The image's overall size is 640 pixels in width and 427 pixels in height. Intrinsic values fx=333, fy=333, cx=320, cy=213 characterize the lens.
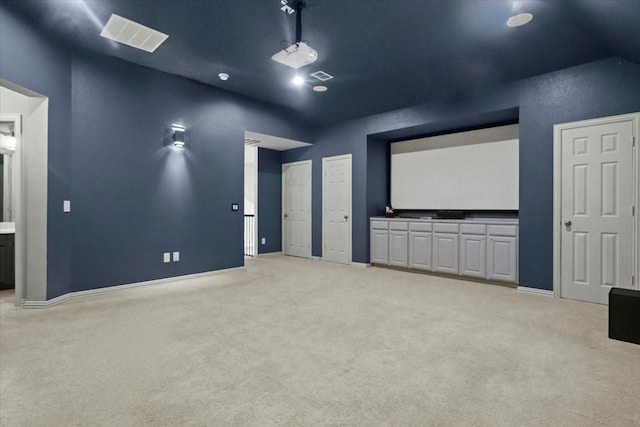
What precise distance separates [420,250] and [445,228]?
1.82 feet

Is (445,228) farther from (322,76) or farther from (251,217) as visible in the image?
(251,217)

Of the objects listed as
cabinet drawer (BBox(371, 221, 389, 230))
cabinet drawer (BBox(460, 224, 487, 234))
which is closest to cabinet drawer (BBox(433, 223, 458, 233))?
cabinet drawer (BBox(460, 224, 487, 234))

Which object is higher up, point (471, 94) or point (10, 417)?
point (471, 94)

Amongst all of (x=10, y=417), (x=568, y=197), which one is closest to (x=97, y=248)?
(x=10, y=417)

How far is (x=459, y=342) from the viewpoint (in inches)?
105

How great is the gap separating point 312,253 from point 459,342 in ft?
15.0

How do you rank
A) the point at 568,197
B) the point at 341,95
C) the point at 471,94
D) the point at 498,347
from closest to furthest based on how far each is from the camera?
1. the point at 498,347
2. the point at 568,197
3. the point at 471,94
4. the point at 341,95

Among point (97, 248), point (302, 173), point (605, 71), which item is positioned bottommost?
point (97, 248)

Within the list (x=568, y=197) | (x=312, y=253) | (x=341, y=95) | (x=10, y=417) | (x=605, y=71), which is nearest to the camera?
(x=10, y=417)

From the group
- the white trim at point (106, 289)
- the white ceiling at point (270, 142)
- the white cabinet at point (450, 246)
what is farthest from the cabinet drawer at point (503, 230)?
the white trim at point (106, 289)

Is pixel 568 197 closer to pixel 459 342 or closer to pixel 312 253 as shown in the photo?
pixel 459 342

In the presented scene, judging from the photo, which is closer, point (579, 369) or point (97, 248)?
point (579, 369)

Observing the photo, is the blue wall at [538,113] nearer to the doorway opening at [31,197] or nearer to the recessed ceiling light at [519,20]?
the recessed ceiling light at [519,20]

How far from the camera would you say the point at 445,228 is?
17.1ft
